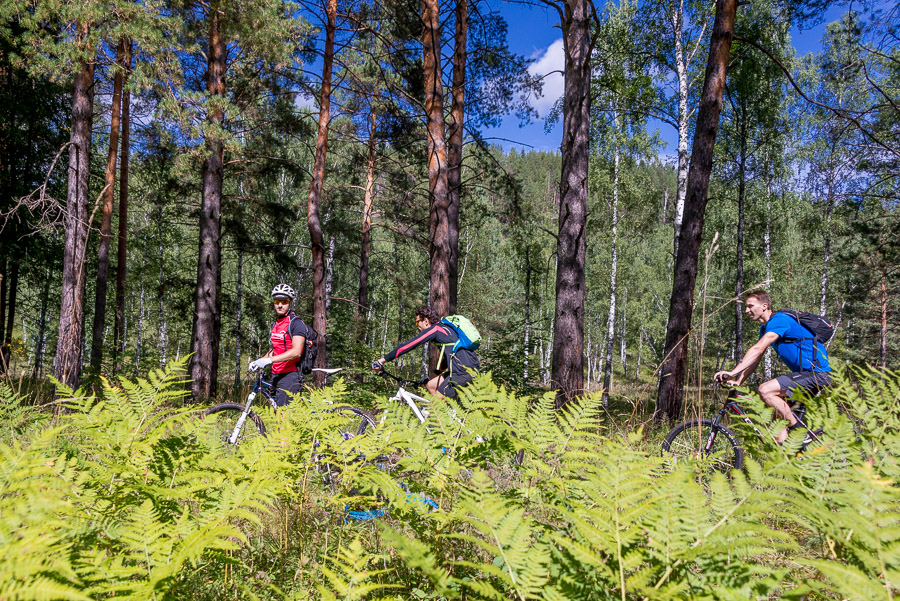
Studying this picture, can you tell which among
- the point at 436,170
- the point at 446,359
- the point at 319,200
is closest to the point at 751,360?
the point at 446,359

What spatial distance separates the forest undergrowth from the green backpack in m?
2.24

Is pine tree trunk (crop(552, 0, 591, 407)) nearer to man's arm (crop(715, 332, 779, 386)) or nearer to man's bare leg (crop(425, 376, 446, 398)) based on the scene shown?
man's bare leg (crop(425, 376, 446, 398))

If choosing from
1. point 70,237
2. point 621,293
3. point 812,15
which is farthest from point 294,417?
point 621,293

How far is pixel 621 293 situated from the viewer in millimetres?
32656

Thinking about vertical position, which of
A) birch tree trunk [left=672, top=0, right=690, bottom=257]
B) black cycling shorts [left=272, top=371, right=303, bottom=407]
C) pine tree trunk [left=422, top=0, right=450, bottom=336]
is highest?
A: birch tree trunk [left=672, top=0, right=690, bottom=257]

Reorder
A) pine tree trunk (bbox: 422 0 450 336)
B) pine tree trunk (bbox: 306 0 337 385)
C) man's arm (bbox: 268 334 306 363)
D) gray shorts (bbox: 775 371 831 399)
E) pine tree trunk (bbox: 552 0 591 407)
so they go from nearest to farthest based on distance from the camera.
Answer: gray shorts (bbox: 775 371 831 399) < man's arm (bbox: 268 334 306 363) < pine tree trunk (bbox: 552 0 591 407) < pine tree trunk (bbox: 422 0 450 336) < pine tree trunk (bbox: 306 0 337 385)

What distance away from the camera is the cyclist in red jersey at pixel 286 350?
4.31m

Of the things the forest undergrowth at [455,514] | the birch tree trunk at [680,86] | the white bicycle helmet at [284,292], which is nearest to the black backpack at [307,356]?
the white bicycle helmet at [284,292]

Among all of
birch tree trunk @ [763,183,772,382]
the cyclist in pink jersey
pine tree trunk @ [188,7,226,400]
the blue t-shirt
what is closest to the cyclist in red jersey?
the cyclist in pink jersey

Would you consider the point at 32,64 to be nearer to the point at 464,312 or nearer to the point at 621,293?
the point at 464,312

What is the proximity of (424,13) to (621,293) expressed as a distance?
30.3m

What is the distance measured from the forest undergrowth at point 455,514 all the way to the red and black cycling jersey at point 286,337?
222 centimetres

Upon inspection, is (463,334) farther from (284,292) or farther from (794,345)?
(794,345)

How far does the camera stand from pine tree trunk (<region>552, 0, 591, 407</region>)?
456 cm
